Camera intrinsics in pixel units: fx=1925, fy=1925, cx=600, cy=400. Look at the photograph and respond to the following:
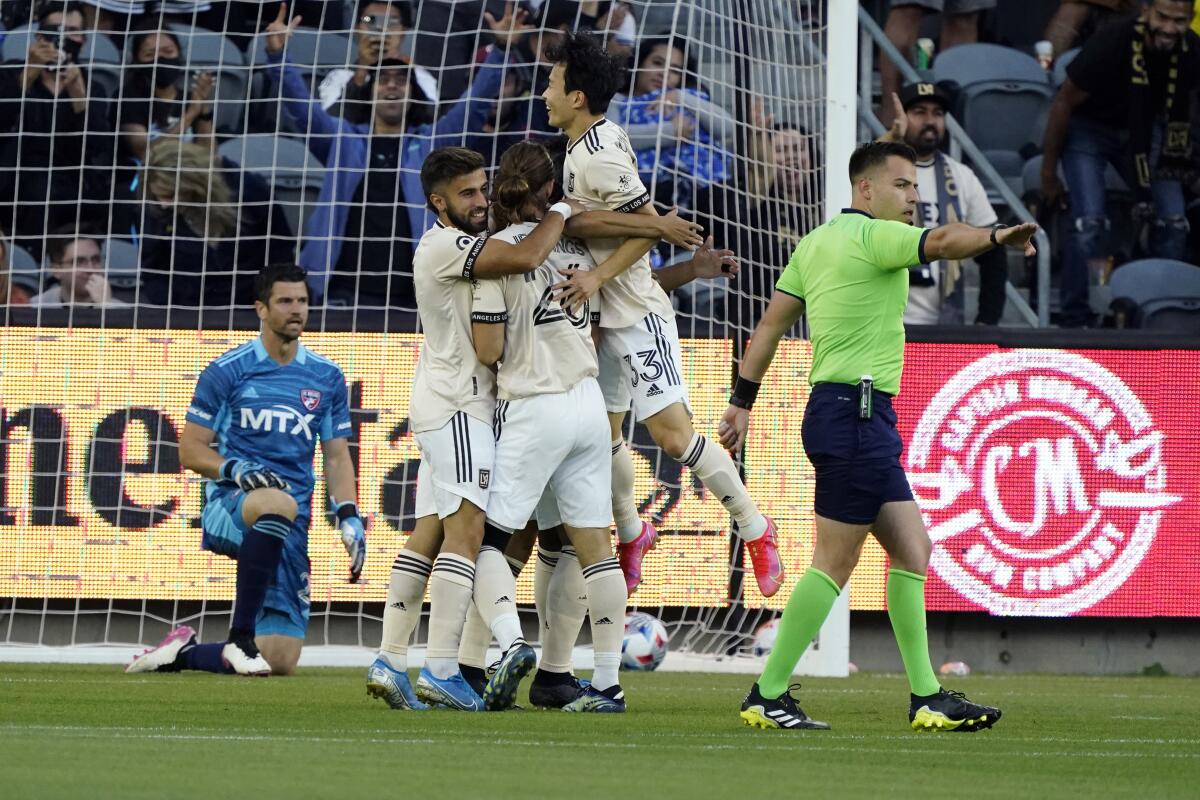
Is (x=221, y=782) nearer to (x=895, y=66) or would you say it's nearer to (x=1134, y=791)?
(x=1134, y=791)

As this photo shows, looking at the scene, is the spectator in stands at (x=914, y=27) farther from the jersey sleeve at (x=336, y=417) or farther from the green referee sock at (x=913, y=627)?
the green referee sock at (x=913, y=627)

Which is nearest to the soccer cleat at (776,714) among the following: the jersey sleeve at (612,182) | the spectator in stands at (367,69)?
A: the jersey sleeve at (612,182)

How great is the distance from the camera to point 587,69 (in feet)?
23.7

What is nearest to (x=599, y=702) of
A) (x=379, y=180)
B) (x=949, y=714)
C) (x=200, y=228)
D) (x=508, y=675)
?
(x=508, y=675)

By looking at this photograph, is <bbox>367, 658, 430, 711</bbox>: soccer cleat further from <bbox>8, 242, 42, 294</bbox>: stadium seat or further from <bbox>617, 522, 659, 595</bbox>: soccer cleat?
<bbox>8, 242, 42, 294</bbox>: stadium seat

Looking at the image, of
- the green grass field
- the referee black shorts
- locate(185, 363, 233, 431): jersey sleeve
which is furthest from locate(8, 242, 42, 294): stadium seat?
the referee black shorts

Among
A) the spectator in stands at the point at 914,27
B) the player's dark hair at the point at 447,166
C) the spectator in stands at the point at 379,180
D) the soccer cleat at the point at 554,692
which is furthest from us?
the spectator in stands at the point at 914,27

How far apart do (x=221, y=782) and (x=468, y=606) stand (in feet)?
8.72

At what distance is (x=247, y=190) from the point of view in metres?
12.4

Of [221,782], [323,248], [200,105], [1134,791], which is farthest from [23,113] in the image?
[1134,791]

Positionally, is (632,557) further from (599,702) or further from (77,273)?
(77,273)

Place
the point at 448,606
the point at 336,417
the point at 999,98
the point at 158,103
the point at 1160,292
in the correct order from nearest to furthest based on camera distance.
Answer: the point at 448,606
the point at 336,417
the point at 158,103
the point at 1160,292
the point at 999,98

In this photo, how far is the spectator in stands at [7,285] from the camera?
11844 mm

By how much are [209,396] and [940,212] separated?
519 cm
